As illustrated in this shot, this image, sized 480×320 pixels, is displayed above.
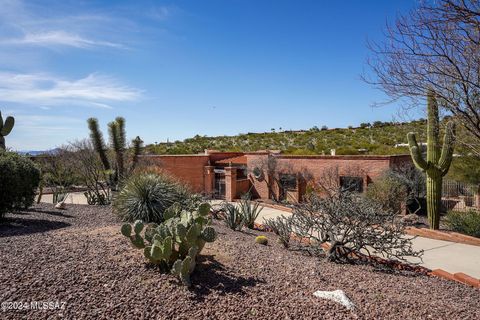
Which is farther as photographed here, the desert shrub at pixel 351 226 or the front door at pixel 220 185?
the front door at pixel 220 185

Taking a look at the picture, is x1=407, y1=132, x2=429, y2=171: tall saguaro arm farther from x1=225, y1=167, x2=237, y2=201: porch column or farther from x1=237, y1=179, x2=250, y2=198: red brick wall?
x1=237, y1=179, x2=250, y2=198: red brick wall

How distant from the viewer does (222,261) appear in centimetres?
536

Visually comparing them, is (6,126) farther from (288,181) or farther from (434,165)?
(434,165)

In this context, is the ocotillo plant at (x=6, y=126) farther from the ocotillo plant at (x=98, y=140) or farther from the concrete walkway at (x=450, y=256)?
the concrete walkway at (x=450, y=256)

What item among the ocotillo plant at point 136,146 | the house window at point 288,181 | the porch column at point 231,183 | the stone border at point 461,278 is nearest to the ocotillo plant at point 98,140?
the ocotillo plant at point 136,146

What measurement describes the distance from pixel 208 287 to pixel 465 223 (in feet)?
35.2

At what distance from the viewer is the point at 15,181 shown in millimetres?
8477

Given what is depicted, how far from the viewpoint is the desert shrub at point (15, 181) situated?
8312mm

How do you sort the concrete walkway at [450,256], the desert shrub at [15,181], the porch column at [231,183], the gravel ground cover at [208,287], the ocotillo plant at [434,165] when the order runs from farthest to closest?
the porch column at [231,183]
the ocotillo plant at [434,165]
the desert shrub at [15,181]
the concrete walkway at [450,256]
the gravel ground cover at [208,287]

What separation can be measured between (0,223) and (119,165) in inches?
311

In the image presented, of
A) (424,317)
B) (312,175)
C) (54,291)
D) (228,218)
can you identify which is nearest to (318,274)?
(424,317)

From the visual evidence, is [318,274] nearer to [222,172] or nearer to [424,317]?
[424,317]

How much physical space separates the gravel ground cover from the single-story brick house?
460 inches

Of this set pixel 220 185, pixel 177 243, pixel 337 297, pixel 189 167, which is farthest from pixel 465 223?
pixel 189 167
